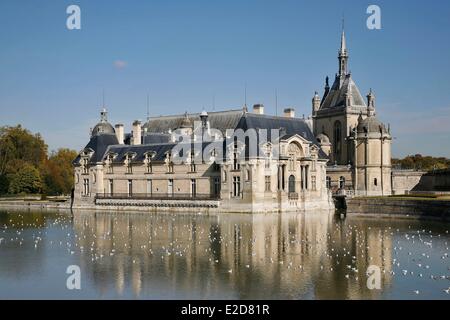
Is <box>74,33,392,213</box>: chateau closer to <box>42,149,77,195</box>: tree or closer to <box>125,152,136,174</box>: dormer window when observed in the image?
<box>125,152,136,174</box>: dormer window

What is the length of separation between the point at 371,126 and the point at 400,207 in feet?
66.1

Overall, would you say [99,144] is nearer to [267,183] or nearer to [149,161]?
[149,161]

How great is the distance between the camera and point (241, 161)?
61.3m

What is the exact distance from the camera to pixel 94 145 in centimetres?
7725

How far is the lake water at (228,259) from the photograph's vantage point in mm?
25062

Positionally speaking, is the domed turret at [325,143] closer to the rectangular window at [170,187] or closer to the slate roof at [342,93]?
the slate roof at [342,93]

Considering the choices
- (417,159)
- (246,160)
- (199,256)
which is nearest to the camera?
(199,256)

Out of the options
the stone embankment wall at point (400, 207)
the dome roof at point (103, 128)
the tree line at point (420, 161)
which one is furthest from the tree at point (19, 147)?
the tree line at point (420, 161)

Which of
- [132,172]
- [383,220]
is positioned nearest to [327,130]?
[132,172]

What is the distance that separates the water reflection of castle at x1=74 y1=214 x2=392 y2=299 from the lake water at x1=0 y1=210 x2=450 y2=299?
0.04 meters

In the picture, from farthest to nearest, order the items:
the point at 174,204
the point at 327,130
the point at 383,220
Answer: the point at 327,130
the point at 174,204
the point at 383,220

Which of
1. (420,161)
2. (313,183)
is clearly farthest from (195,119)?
(420,161)

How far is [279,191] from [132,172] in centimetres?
1814
